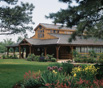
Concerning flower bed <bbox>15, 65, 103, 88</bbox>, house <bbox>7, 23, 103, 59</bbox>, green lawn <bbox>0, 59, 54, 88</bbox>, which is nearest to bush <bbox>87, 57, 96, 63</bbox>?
house <bbox>7, 23, 103, 59</bbox>

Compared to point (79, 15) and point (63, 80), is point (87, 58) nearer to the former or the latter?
point (79, 15)

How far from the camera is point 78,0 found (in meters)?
8.75

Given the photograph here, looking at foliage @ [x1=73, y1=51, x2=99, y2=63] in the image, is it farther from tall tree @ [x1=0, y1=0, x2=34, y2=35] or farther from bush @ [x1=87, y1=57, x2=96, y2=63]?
tall tree @ [x1=0, y1=0, x2=34, y2=35]

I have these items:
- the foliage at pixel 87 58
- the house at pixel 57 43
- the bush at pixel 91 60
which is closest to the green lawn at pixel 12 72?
the foliage at pixel 87 58

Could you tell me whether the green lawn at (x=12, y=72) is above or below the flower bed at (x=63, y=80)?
below

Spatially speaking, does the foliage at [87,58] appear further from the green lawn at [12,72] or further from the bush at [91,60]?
the green lawn at [12,72]

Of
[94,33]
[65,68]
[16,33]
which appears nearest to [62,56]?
[94,33]

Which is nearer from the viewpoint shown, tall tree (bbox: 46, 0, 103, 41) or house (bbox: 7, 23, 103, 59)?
tall tree (bbox: 46, 0, 103, 41)

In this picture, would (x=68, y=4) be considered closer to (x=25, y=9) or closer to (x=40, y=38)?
(x=25, y=9)

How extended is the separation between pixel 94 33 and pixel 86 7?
14305mm

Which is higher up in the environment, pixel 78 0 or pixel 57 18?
pixel 78 0

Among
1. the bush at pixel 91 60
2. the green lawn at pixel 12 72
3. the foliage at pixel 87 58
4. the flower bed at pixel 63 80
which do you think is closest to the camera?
the flower bed at pixel 63 80

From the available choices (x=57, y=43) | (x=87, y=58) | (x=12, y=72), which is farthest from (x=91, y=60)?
(x=12, y=72)

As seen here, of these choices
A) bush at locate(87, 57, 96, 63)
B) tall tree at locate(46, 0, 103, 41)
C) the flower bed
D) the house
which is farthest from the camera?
the house
